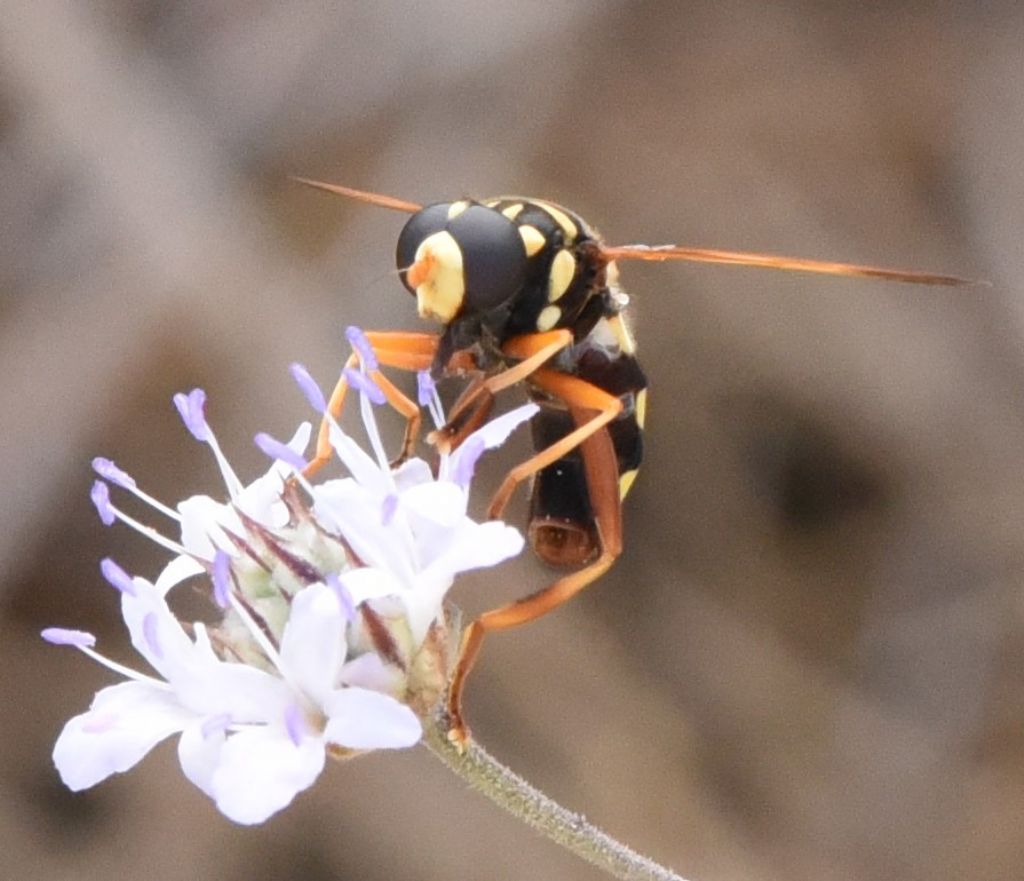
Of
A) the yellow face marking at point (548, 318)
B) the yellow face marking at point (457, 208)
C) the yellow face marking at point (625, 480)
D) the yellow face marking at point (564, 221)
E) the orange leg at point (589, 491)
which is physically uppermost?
the yellow face marking at point (457, 208)

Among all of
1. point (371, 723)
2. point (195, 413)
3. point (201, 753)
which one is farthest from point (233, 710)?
point (195, 413)

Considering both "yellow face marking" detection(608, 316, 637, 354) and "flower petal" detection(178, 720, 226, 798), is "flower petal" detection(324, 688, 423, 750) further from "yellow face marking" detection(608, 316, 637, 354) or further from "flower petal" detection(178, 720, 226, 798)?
"yellow face marking" detection(608, 316, 637, 354)

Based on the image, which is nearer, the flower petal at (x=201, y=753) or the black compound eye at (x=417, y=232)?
the flower petal at (x=201, y=753)

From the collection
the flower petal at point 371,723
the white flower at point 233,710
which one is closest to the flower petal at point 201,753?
the white flower at point 233,710

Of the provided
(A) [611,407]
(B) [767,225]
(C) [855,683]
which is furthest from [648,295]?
(A) [611,407]

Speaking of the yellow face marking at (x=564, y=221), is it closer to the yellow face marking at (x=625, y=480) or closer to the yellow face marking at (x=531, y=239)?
the yellow face marking at (x=531, y=239)

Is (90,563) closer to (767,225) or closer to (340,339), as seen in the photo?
(340,339)
